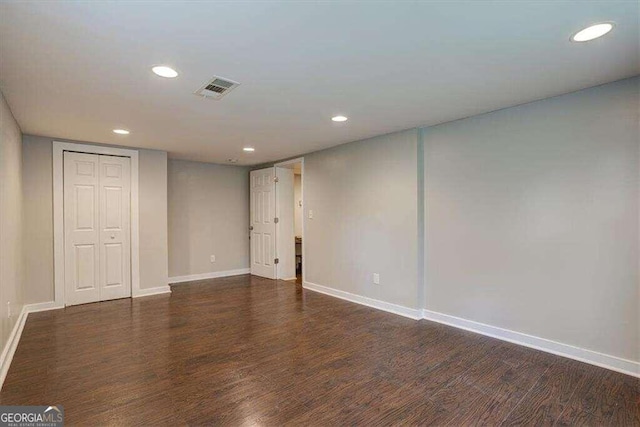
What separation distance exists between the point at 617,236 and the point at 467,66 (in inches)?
72.2

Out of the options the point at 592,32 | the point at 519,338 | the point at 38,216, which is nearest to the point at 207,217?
the point at 38,216

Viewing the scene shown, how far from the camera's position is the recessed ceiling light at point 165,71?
7.48 feet

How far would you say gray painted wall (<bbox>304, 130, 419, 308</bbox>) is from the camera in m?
4.04

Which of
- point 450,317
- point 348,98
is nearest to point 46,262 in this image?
point 348,98

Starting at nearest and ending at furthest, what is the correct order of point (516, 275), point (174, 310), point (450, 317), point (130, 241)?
1. point (516, 275)
2. point (450, 317)
3. point (174, 310)
4. point (130, 241)

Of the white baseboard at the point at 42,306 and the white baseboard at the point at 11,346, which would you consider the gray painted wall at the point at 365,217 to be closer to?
the white baseboard at the point at 42,306

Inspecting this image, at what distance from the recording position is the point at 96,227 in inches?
186

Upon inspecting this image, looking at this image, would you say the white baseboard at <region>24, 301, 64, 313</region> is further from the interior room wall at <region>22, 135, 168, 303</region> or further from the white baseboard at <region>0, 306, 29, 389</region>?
the white baseboard at <region>0, 306, 29, 389</region>

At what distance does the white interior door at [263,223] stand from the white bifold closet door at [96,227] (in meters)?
2.34

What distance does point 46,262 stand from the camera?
4344 millimetres

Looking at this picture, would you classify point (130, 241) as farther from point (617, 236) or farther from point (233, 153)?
point (617, 236)

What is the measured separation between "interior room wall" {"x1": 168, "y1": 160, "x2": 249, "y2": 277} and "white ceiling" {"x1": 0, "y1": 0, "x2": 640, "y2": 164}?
2.63m

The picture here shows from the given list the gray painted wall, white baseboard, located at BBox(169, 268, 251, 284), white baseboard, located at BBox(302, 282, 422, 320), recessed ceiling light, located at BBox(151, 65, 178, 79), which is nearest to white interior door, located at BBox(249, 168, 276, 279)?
white baseboard, located at BBox(169, 268, 251, 284)

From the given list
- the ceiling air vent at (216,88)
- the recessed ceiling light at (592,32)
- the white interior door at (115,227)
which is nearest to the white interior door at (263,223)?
the white interior door at (115,227)
